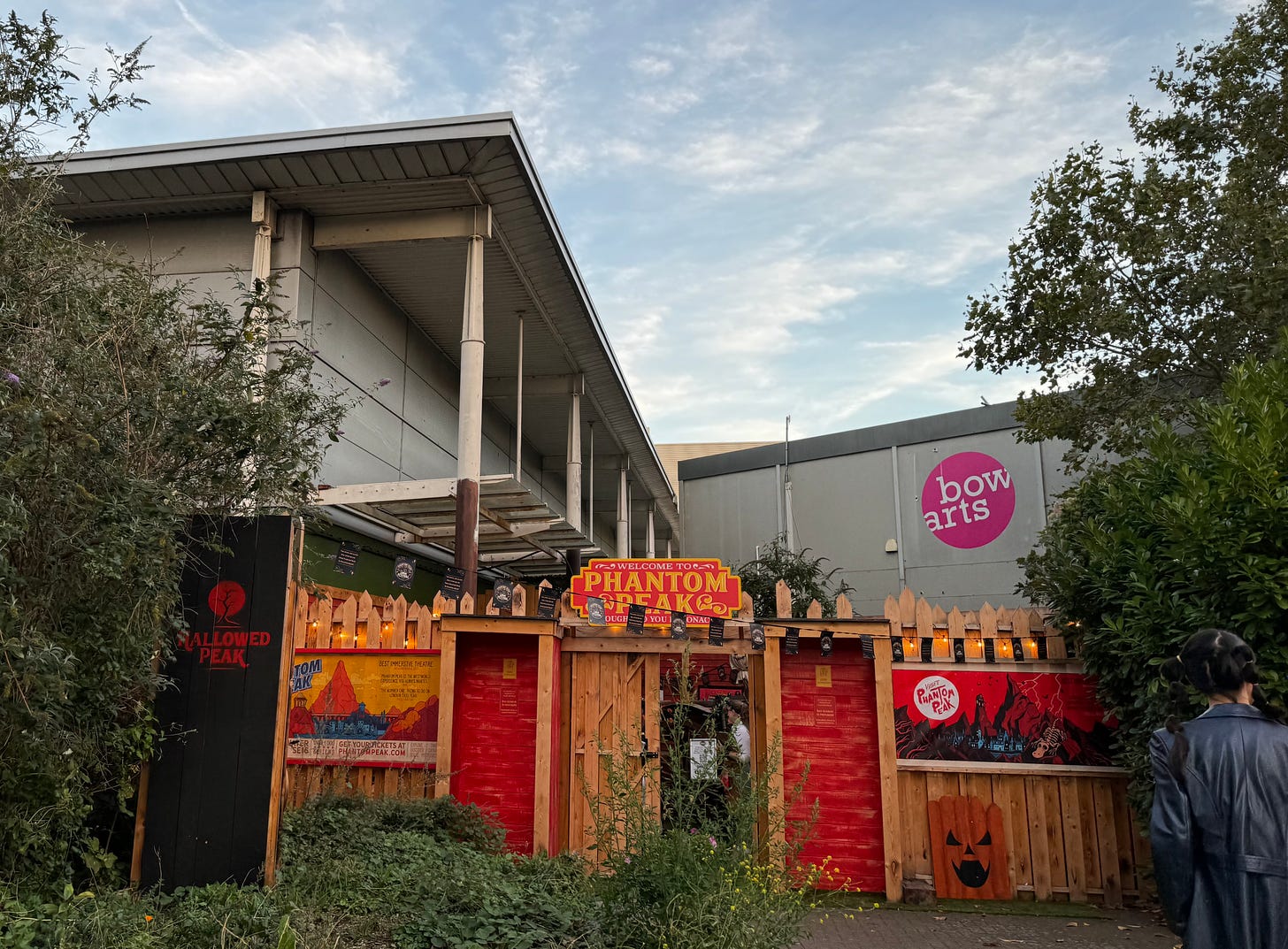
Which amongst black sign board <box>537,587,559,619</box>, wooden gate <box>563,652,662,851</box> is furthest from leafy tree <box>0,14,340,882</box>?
wooden gate <box>563,652,662,851</box>

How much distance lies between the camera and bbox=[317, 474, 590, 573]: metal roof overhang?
11.9 metres

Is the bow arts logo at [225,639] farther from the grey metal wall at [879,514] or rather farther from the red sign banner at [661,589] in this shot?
the grey metal wall at [879,514]

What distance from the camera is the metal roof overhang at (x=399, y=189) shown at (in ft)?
35.4

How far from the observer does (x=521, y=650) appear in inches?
348

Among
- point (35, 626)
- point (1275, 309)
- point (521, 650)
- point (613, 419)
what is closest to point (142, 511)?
point (35, 626)

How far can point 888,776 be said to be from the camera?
836 centimetres

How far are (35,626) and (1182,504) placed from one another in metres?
7.21

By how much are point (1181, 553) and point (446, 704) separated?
636 cm

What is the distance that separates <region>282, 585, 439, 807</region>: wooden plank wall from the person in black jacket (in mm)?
6800

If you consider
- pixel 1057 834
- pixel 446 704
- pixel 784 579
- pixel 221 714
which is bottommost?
pixel 1057 834

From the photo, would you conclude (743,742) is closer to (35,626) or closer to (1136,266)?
(35,626)

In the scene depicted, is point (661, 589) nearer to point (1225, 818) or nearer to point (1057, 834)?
point (1057, 834)

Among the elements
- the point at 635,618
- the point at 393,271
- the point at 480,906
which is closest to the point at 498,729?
the point at 635,618

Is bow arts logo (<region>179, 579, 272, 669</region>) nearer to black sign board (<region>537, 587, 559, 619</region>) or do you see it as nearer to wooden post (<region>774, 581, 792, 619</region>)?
black sign board (<region>537, 587, 559, 619</region>)
